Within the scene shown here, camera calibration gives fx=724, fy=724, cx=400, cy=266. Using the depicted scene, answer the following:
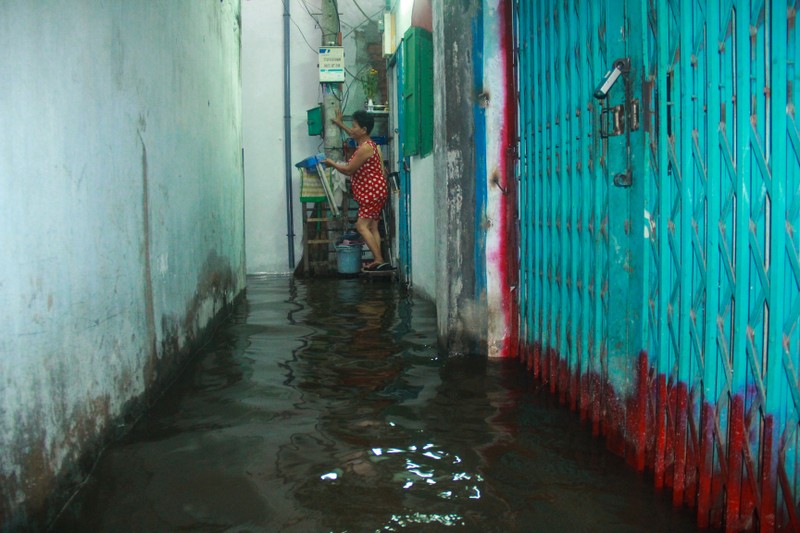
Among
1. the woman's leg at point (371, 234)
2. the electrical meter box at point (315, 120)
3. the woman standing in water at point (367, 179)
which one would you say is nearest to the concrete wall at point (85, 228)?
the woman standing in water at point (367, 179)

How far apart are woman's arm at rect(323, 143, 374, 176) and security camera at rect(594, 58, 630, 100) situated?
600 centimetres

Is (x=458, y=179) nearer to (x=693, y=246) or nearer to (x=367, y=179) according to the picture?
(x=693, y=246)

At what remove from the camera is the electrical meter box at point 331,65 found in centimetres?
968

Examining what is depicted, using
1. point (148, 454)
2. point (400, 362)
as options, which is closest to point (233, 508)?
point (148, 454)

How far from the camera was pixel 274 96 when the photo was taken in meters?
10.6

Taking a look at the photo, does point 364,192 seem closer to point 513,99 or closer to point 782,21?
point 513,99

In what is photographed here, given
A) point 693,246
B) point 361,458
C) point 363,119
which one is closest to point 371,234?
point 363,119

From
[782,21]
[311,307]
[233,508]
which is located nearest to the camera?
[782,21]

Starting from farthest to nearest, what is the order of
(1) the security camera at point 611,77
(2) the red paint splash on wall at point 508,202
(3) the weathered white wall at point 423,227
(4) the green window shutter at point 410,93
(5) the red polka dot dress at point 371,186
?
(5) the red polka dot dress at point 371,186
(4) the green window shutter at point 410,93
(3) the weathered white wall at point 423,227
(2) the red paint splash on wall at point 508,202
(1) the security camera at point 611,77

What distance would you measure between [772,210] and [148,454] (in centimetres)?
254

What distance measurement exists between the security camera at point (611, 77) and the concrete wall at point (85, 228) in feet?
6.62

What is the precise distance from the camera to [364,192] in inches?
361

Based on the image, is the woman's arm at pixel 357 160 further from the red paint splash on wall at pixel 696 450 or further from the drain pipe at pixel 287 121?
the red paint splash on wall at pixel 696 450

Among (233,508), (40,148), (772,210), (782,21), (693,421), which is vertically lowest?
(233,508)
